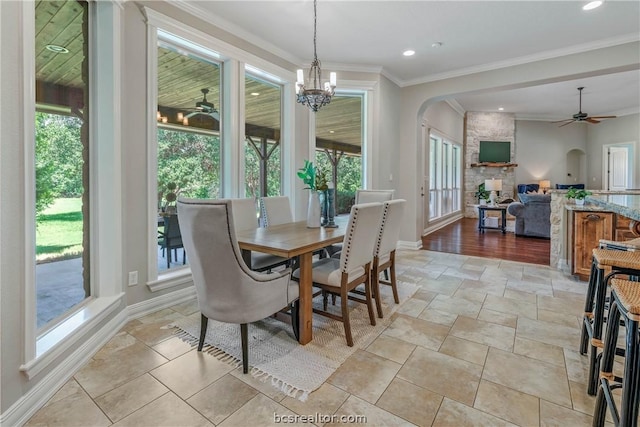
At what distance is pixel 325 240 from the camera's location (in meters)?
2.31

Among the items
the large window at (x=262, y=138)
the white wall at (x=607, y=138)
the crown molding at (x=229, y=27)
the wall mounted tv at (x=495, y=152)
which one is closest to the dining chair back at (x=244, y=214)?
the large window at (x=262, y=138)

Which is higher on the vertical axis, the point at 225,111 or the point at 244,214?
the point at 225,111

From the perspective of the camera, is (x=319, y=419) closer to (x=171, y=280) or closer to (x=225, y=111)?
(x=171, y=280)

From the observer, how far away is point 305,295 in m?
2.24

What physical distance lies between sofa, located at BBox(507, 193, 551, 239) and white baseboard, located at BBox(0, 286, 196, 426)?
21.8 ft

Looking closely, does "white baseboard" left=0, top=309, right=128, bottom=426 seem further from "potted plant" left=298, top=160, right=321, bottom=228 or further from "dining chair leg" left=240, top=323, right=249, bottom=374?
"potted plant" left=298, top=160, right=321, bottom=228

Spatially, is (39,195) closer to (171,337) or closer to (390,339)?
(171,337)

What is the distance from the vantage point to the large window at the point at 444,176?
25.6 feet

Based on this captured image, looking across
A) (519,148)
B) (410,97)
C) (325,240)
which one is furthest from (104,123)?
(519,148)

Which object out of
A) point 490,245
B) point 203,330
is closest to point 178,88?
point 203,330

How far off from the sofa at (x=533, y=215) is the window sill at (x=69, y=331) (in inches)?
279

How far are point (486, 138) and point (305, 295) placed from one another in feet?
32.3

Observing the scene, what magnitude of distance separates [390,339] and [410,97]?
174 inches

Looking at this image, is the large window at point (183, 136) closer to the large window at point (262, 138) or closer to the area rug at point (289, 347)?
the large window at point (262, 138)
